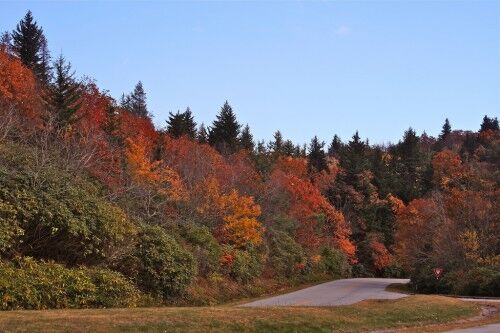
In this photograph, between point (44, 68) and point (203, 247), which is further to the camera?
point (44, 68)

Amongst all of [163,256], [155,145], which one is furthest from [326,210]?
[163,256]

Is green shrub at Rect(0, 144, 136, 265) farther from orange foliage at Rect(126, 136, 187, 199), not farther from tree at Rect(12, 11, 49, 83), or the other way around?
tree at Rect(12, 11, 49, 83)

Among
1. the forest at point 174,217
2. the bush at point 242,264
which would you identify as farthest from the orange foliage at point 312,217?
the bush at point 242,264

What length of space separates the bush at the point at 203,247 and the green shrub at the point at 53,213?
834 centimetres

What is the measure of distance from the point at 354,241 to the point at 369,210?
14.3 feet

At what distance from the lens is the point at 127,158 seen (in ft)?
123

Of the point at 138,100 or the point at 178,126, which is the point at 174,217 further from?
the point at 138,100

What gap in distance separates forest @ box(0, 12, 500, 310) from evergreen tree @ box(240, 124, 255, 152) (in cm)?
805

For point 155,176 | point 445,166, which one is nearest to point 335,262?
point 155,176

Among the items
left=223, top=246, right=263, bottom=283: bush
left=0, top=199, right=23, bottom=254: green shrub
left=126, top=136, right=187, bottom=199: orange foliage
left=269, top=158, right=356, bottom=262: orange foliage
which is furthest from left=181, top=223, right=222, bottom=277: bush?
left=269, top=158, right=356, bottom=262: orange foliage

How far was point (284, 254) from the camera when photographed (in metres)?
47.7

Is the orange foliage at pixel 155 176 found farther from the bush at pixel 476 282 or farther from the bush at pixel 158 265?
the bush at pixel 476 282

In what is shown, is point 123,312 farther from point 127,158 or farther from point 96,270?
point 127,158

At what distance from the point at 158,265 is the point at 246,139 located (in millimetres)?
61692
